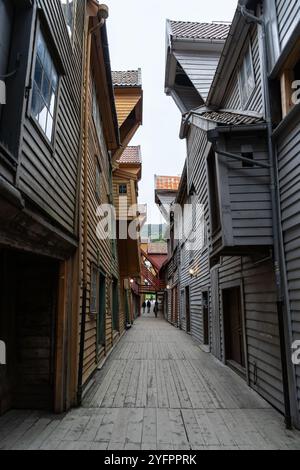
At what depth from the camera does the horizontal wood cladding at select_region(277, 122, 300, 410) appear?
13.7 feet

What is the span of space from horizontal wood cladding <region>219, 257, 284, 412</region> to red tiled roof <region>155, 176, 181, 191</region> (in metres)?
18.5

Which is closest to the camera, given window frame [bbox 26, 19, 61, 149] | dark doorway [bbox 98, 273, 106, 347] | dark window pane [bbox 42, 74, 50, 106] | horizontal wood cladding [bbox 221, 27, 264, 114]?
window frame [bbox 26, 19, 61, 149]

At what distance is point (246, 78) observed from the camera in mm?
6445

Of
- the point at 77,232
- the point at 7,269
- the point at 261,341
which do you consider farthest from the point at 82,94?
the point at 261,341

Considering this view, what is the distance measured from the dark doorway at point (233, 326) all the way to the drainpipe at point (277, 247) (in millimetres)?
2749

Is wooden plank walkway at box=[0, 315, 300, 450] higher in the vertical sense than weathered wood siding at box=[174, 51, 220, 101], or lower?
lower

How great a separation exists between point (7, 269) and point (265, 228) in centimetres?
387

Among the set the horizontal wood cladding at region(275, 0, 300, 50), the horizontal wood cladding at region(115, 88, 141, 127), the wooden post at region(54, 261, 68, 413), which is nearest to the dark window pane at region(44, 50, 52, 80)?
the wooden post at region(54, 261, 68, 413)

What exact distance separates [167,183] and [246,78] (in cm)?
1909

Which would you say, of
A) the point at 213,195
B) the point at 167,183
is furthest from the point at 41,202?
the point at 167,183

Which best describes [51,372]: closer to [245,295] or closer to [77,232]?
[77,232]

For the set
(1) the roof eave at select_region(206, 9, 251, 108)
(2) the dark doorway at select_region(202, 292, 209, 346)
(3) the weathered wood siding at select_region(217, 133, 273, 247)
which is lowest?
(2) the dark doorway at select_region(202, 292, 209, 346)

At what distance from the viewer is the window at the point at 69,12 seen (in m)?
5.05

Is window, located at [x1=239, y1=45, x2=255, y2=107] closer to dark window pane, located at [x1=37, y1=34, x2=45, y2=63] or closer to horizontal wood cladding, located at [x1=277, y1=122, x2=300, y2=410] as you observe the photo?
horizontal wood cladding, located at [x1=277, y1=122, x2=300, y2=410]
